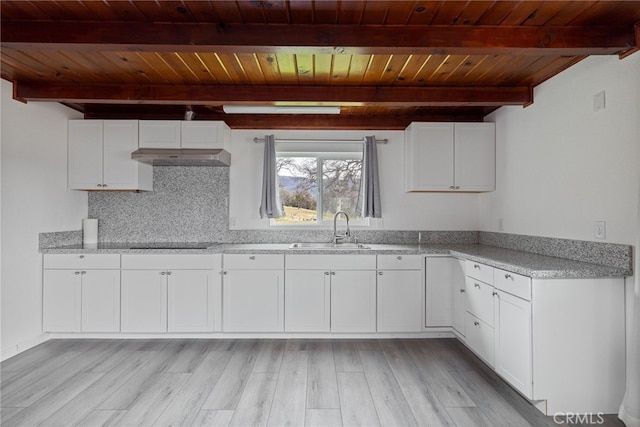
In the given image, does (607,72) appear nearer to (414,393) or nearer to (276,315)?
(414,393)

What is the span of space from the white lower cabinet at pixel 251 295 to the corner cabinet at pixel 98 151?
1.54 m

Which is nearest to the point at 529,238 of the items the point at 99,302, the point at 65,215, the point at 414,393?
the point at 414,393

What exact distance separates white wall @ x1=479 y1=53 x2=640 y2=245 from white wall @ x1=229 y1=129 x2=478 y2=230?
0.55 meters

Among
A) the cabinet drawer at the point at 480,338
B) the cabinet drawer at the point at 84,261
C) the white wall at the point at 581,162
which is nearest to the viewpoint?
the white wall at the point at 581,162

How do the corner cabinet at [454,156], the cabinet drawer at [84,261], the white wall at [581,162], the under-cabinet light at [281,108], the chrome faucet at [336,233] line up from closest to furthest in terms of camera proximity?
the white wall at [581,162] < the under-cabinet light at [281,108] < the cabinet drawer at [84,261] < the corner cabinet at [454,156] < the chrome faucet at [336,233]

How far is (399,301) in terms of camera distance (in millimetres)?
3281

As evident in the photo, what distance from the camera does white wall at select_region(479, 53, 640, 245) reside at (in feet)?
6.80

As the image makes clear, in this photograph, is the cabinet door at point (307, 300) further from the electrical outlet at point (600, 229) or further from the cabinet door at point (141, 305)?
the electrical outlet at point (600, 229)

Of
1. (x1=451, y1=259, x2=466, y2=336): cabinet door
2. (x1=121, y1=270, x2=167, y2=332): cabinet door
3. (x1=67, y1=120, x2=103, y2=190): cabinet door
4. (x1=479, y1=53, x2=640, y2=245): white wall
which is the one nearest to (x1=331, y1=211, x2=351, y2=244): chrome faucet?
(x1=451, y1=259, x2=466, y2=336): cabinet door

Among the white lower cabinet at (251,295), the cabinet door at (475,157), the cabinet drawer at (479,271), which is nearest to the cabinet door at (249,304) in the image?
the white lower cabinet at (251,295)

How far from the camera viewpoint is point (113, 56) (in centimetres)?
245

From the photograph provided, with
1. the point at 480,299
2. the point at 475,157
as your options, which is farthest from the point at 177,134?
the point at 480,299

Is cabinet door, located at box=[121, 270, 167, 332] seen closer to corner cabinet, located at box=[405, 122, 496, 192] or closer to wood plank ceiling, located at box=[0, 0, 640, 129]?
wood plank ceiling, located at box=[0, 0, 640, 129]

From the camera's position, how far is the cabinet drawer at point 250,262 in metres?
3.25
